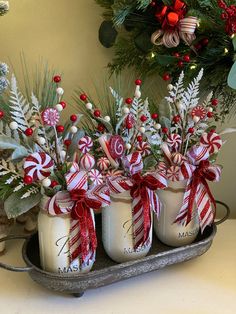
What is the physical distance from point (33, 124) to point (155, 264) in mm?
343

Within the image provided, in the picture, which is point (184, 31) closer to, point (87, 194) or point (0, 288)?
point (87, 194)

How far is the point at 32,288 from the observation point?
774mm

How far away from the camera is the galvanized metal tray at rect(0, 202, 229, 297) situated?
28.0 inches

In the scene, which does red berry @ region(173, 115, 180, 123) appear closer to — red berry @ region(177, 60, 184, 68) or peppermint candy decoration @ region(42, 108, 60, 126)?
red berry @ region(177, 60, 184, 68)

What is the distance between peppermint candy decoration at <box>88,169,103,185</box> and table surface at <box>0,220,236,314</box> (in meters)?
0.21

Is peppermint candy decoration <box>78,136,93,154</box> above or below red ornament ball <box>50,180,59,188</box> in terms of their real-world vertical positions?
above

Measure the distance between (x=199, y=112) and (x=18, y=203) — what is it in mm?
363

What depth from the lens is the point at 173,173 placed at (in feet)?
2.59

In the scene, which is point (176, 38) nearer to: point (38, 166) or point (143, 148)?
point (143, 148)

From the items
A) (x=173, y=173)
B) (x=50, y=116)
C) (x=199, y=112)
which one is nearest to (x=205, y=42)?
(x=199, y=112)

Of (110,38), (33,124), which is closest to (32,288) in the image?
(33,124)

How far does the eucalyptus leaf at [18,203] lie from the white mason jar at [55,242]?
0.6 inches

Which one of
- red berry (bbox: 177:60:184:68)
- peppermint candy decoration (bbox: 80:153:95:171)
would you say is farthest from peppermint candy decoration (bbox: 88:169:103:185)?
red berry (bbox: 177:60:184:68)

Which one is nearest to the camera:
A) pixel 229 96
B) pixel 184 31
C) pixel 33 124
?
pixel 33 124
